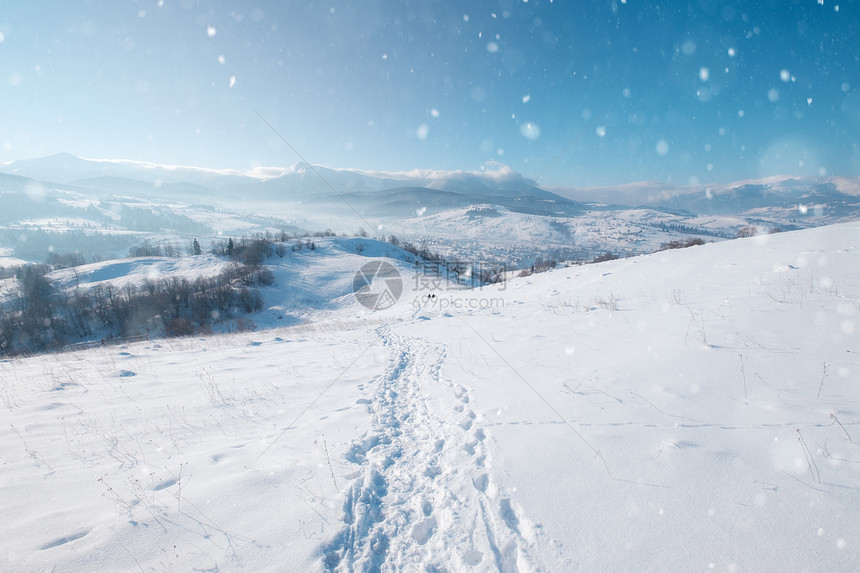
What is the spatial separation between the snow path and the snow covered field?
0.02 m

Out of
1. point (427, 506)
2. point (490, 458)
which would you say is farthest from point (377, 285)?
point (427, 506)

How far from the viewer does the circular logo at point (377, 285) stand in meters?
46.9

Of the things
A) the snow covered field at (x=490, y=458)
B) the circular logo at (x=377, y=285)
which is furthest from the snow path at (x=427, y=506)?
the circular logo at (x=377, y=285)

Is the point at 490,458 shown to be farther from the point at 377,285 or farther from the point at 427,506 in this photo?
the point at 377,285

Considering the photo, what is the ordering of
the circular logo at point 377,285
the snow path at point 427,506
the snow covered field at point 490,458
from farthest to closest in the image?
the circular logo at point 377,285
the snow path at point 427,506
the snow covered field at point 490,458

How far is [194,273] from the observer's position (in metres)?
69.6

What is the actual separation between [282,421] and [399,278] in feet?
171

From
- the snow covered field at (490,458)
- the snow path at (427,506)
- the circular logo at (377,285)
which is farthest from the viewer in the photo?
the circular logo at (377,285)

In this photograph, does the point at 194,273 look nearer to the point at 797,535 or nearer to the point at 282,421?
the point at 282,421

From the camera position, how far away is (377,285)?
55844 millimetres

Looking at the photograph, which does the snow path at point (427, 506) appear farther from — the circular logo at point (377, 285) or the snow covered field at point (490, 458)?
the circular logo at point (377, 285)

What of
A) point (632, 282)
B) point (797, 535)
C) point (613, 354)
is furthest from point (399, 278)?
point (797, 535)

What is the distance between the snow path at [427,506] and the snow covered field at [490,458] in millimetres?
22

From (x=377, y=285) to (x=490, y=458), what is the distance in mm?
52972
